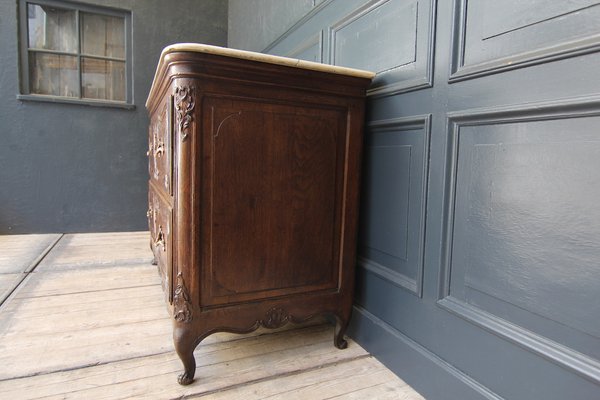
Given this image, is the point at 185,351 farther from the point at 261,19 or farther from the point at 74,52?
the point at 74,52

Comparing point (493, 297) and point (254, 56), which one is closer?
point (493, 297)

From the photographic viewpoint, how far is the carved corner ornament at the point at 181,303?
1.11 m

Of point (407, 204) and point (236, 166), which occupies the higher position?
point (236, 166)

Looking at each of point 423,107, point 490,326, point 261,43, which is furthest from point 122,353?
point 261,43

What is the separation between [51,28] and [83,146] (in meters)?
1.00

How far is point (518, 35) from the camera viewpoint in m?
0.86

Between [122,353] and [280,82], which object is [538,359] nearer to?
[280,82]

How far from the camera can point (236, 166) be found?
1141mm

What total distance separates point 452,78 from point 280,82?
0.50 m


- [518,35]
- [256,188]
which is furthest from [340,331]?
[518,35]

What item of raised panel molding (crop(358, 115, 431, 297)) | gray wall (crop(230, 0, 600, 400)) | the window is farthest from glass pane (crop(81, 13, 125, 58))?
raised panel molding (crop(358, 115, 431, 297))

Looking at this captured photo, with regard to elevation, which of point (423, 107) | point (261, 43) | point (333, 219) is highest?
point (261, 43)

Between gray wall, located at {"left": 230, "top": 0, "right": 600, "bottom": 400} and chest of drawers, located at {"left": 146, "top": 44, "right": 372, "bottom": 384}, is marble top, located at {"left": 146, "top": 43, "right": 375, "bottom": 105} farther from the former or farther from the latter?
gray wall, located at {"left": 230, "top": 0, "right": 600, "bottom": 400}

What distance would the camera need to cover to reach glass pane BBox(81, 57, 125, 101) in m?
3.21
